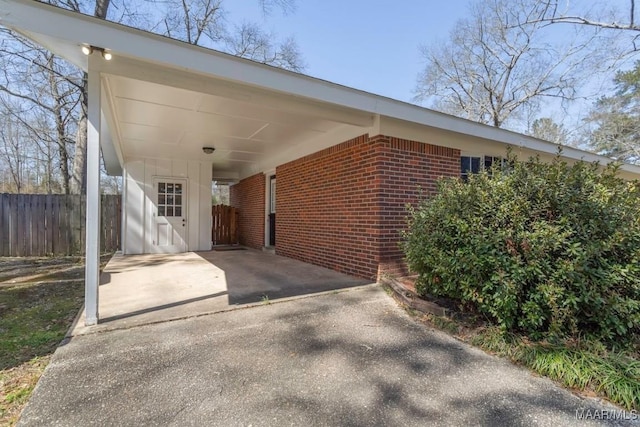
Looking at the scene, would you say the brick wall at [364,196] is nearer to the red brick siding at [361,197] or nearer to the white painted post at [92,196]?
the red brick siding at [361,197]

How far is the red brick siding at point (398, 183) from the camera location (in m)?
5.13

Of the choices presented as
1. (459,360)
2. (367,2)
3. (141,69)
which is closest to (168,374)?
(459,360)

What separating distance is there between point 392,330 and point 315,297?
1.32 metres

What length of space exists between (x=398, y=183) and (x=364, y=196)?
608 millimetres

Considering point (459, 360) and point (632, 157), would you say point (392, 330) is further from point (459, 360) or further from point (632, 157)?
point (632, 157)

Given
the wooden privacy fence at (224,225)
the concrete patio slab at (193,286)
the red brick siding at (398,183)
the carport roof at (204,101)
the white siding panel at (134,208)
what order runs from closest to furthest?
the carport roof at (204,101)
the concrete patio slab at (193,286)
the red brick siding at (398,183)
the white siding panel at (134,208)
the wooden privacy fence at (224,225)

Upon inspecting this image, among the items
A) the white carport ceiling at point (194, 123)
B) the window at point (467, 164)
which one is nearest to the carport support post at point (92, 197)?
the white carport ceiling at point (194, 123)

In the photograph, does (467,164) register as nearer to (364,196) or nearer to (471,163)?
(471,163)

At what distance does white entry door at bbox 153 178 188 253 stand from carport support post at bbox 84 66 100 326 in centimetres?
644

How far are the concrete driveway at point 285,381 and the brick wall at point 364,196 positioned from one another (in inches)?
78.2

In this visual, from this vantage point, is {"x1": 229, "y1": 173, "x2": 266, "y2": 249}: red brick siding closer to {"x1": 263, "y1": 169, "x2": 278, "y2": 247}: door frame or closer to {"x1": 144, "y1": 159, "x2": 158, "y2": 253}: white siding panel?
{"x1": 263, "y1": 169, "x2": 278, "y2": 247}: door frame

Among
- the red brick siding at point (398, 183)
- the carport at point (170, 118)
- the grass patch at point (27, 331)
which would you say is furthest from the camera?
the red brick siding at point (398, 183)

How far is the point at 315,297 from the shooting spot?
14.2 ft

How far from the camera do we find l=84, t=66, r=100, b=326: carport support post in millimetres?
3209
